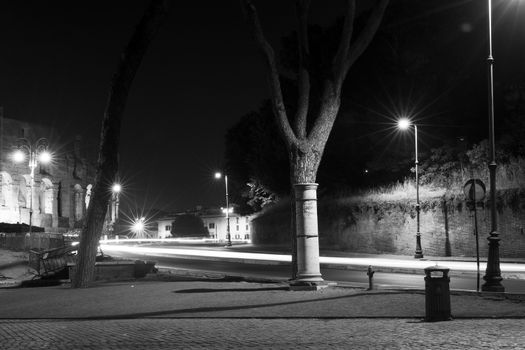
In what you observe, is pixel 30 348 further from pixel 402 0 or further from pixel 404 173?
pixel 402 0

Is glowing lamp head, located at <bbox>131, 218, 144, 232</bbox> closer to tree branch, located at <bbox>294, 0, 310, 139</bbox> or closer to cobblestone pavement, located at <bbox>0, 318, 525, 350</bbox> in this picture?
tree branch, located at <bbox>294, 0, 310, 139</bbox>

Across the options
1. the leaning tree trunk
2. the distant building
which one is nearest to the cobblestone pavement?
the leaning tree trunk

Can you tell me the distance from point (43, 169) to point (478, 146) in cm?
6389

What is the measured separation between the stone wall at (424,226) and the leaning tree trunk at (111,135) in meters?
20.2

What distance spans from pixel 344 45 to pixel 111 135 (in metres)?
8.09

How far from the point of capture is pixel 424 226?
35688 millimetres

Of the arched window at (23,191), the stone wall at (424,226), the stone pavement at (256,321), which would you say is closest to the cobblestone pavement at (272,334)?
the stone pavement at (256,321)

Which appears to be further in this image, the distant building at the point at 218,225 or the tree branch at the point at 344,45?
the distant building at the point at 218,225

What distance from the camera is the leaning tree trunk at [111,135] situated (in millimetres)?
19266

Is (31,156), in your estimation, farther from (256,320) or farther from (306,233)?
(256,320)

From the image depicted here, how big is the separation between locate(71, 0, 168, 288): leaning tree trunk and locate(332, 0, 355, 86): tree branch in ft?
20.0

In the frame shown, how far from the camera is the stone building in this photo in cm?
7450

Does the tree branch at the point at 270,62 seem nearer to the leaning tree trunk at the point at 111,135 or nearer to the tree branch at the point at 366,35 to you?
the tree branch at the point at 366,35

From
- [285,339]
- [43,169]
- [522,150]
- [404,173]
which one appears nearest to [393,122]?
[404,173]
